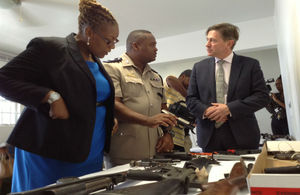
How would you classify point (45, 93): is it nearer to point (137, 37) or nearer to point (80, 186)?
point (80, 186)

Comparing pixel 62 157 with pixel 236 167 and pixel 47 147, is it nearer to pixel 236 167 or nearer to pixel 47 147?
pixel 47 147

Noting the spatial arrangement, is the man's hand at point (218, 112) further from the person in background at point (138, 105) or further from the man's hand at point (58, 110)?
the man's hand at point (58, 110)

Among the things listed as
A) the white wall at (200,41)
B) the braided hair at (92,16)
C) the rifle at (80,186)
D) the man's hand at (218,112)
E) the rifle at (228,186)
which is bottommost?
the rifle at (228,186)

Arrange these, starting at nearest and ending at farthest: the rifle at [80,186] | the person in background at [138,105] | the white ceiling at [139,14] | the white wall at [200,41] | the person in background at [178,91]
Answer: the rifle at [80,186]
the person in background at [138,105]
the person in background at [178,91]
the white ceiling at [139,14]
the white wall at [200,41]

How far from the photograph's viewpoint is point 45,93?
2.97 ft

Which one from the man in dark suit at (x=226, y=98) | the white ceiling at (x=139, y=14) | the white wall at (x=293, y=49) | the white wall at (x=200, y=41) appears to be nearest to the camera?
the man in dark suit at (x=226, y=98)

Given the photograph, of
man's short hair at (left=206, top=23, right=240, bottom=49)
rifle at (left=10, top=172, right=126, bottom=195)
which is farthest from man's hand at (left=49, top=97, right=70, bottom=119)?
man's short hair at (left=206, top=23, right=240, bottom=49)

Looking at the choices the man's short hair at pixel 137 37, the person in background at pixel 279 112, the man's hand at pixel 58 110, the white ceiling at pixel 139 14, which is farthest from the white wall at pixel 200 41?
A: the man's hand at pixel 58 110

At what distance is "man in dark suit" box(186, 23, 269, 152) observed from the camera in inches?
56.2

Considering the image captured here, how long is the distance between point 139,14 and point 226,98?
305 centimetres

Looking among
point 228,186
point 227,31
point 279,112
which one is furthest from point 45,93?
point 279,112

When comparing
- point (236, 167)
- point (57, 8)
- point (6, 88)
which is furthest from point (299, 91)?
point (57, 8)

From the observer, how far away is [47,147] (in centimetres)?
93

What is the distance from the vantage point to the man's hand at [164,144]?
1472mm
